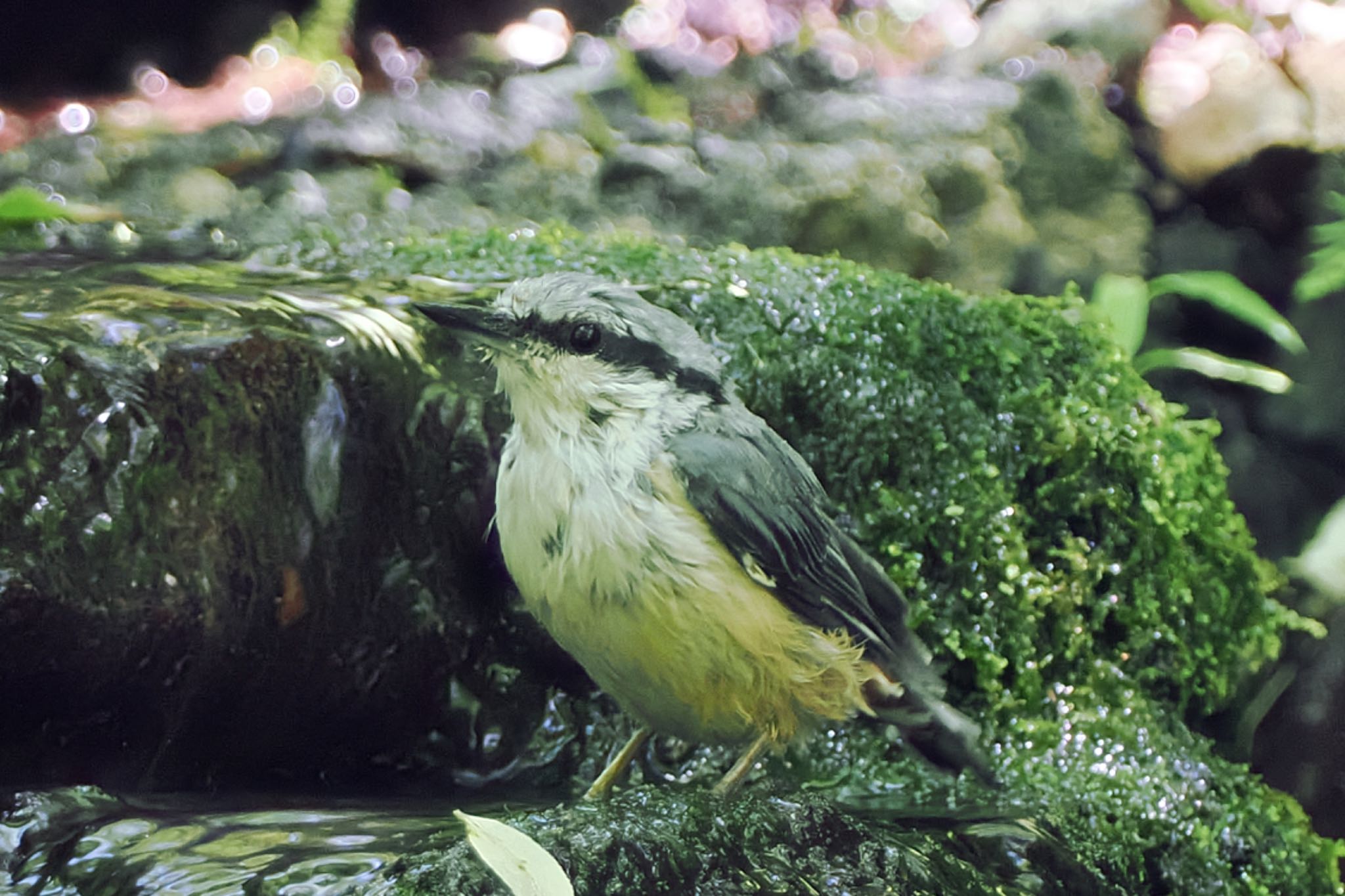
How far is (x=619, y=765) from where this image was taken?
79.4 inches

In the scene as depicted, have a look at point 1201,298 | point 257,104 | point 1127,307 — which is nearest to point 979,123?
point 1201,298

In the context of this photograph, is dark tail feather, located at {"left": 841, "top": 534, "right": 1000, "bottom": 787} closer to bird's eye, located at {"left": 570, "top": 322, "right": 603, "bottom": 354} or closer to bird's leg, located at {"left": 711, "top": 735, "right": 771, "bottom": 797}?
bird's leg, located at {"left": 711, "top": 735, "right": 771, "bottom": 797}

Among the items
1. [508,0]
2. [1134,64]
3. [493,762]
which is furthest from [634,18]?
[493,762]

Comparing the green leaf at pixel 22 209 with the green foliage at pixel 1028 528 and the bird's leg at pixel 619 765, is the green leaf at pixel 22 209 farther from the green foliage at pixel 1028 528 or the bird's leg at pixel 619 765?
the bird's leg at pixel 619 765

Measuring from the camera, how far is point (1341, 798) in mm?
3098

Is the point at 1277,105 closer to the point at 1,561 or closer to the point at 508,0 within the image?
the point at 508,0

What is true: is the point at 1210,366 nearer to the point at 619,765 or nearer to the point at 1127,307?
the point at 1127,307

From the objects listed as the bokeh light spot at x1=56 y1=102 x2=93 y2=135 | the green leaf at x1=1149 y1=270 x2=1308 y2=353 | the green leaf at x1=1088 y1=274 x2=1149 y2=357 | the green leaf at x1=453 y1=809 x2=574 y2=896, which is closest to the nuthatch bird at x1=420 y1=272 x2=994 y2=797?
the green leaf at x1=453 y1=809 x2=574 y2=896

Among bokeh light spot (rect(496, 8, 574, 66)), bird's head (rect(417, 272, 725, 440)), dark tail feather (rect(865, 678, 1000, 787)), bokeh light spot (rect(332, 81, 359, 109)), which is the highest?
bokeh light spot (rect(496, 8, 574, 66))

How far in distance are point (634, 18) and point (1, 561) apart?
4.90m

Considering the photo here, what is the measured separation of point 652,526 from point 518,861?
55 centimetres

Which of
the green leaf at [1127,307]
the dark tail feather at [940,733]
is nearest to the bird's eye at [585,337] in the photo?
the dark tail feather at [940,733]

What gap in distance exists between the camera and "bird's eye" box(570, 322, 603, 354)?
1.80 metres

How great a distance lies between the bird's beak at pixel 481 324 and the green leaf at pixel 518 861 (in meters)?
0.76
